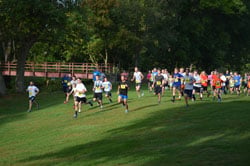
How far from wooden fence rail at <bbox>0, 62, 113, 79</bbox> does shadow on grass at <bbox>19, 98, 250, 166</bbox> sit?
30.5 metres

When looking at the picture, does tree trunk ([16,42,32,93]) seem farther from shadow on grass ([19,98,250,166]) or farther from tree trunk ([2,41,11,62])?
shadow on grass ([19,98,250,166])

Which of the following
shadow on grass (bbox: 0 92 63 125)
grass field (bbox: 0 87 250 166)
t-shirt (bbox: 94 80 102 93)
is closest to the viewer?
grass field (bbox: 0 87 250 166)

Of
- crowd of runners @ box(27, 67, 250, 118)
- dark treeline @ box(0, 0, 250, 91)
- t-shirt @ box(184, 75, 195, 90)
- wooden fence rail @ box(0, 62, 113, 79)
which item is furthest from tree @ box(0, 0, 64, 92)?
t-shirt @ box(184, 75, 195, 90)

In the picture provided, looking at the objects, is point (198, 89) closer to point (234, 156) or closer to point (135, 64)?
point (234, 156)

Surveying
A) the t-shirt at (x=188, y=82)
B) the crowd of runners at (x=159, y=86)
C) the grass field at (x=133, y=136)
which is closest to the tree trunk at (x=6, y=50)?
the crowd of runners at (x=159, y=86)

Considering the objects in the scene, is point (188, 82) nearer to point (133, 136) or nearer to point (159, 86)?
point (159, 86)

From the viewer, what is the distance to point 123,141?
15492 millimetres

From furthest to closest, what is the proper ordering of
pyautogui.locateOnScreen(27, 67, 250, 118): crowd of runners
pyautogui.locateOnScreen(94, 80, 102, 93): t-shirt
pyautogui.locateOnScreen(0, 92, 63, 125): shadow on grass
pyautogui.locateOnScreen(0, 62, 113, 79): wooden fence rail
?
pyautogui.locateOnScreen(0, 62, 113, 79): wooden fence rail
pyautogui.locateOnScreen(0, 92, 63, 125): shadow on grass
pyautogui.locateOnScreen(94, 80, 102, 93): t-shirt
pyautogui.locateOnScreen(27, 67, 250, 118): crowd of runners

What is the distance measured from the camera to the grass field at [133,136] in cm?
1248

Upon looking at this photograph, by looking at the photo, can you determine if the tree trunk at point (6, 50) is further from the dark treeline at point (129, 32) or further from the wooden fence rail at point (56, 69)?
the wooden fence rail at point (56, 69)

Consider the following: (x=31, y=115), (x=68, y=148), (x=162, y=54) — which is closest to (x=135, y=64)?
(x=162, y=54)

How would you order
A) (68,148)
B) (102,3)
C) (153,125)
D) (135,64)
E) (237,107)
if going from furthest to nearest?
(135,64)
(102,3)
(237,107)
(153,125)
(68,148)

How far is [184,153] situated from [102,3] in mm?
36755

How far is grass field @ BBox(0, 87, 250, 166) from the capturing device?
41.0ft
